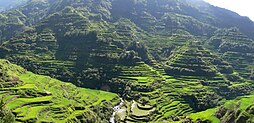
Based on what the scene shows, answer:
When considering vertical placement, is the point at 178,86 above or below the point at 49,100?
above

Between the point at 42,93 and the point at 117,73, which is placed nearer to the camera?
the point at 42,93

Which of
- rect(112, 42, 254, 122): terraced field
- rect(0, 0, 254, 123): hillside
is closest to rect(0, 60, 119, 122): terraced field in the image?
rect(0, 0, 254, 123): hillside

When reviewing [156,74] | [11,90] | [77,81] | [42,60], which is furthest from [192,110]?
[42,60]

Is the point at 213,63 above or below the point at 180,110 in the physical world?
above

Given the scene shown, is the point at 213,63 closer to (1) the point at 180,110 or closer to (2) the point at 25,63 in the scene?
(1) the point at 180,110

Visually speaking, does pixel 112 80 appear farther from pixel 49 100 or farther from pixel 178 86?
pixel 49 100

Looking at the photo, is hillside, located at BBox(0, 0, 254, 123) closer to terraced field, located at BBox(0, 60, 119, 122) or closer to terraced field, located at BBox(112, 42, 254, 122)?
terraced field, located at BBox(112, 42, 254, 122)

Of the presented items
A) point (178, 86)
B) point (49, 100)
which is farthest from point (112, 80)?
point (49, 100)

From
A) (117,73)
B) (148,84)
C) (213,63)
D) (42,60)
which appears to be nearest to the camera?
(148,84)
